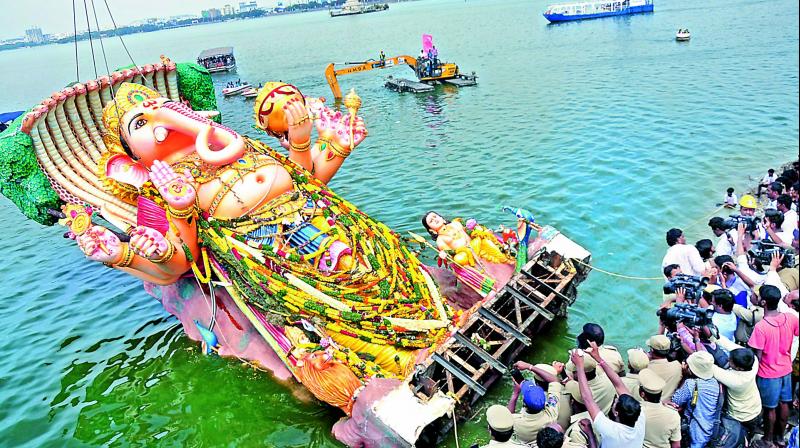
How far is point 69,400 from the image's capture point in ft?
24.5

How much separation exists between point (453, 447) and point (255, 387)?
2.75 m

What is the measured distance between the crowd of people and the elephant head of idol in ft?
14.2

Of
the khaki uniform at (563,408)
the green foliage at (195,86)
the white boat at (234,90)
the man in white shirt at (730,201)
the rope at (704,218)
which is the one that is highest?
the green foliage at (195,86)

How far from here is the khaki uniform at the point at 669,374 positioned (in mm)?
4727

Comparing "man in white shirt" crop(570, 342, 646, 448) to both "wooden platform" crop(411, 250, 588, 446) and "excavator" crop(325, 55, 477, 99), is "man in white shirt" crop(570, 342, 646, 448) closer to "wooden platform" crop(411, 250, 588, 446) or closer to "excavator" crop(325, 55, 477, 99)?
"wooden platform" crop(411, 250, 588, 446)

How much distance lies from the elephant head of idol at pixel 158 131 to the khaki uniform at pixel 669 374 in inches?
194

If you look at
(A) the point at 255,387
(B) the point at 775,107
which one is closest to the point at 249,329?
(A) the point at 255,387

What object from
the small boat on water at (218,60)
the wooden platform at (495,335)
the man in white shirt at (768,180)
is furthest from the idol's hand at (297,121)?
the small boat on water at (218,60)

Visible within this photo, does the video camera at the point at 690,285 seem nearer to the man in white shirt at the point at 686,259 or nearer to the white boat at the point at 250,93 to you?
the man in white shirt at the point at 686,259

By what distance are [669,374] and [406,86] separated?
2322 centimetres

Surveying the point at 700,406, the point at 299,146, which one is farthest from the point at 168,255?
the point at 700,406

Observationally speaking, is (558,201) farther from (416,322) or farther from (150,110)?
(150,110)

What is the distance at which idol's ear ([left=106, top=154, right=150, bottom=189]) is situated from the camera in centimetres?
682

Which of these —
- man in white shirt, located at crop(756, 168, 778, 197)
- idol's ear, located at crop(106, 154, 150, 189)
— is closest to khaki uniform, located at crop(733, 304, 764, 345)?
man in white shirt, located at crop(756, 168, 778, 197)
